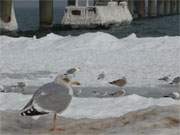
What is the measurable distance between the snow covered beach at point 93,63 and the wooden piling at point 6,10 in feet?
59.3

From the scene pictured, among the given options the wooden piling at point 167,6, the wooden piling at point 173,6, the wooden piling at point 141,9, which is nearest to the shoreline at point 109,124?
the wooden piling at point 141,9

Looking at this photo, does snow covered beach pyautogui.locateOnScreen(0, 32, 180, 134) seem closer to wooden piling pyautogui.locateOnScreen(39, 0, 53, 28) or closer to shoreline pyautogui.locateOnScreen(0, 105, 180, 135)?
shoreline pyautogui.locateOnScreen(0, 105, 180, 135)

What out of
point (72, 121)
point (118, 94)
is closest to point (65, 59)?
point (118, 94)

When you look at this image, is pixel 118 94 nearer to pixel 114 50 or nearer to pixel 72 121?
pixel 72 121

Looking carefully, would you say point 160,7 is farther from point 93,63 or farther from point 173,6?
point 93,63

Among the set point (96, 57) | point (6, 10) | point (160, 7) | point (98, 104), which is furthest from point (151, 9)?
point (98, 104)

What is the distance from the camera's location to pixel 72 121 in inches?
290

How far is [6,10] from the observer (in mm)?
41031

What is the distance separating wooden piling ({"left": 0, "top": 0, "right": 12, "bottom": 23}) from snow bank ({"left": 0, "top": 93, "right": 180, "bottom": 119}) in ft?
101

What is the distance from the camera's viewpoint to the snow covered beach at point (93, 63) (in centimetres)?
1008

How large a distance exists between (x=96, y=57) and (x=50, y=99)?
11941 millimetres

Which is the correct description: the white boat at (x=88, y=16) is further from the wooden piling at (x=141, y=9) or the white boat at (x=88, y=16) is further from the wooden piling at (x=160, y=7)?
the wooden piling at (x=160, y=7)

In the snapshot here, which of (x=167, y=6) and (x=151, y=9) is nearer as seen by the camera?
(x=151, y=9)

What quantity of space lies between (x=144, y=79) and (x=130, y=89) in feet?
5.20
